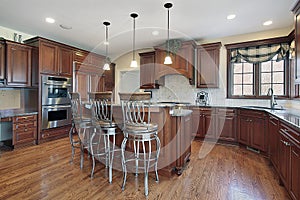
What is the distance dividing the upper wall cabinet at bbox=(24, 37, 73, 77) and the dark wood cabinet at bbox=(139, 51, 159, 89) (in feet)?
6.93

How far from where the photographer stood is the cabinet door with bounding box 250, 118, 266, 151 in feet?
10.8

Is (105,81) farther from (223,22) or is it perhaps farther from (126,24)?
(223,22)

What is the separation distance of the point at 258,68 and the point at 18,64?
5657 mm

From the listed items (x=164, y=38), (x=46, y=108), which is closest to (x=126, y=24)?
(x=164, y=38)

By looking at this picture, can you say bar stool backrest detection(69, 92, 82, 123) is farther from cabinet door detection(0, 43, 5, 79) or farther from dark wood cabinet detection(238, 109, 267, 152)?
dark wood cabinet detection(238, 109, 267, 152)

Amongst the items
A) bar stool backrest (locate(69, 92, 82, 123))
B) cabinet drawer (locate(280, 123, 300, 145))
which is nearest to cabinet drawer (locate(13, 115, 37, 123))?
bar stool backrest (locate(69, 92, 82, 123))

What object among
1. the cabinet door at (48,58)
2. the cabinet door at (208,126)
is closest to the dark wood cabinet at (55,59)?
the cabinet door at (48,58)

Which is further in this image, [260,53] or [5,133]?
[260,53]

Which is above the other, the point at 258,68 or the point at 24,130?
the point at 258,68

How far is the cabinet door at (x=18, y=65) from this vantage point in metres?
3.74

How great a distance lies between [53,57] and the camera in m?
4.34

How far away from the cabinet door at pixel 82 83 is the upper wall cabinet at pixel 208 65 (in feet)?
11.0

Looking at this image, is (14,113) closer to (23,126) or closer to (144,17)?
(23,126)

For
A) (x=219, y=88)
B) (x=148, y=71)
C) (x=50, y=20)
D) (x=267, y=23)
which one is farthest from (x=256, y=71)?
(x=50, y=20)
